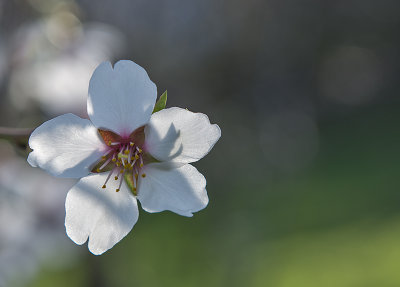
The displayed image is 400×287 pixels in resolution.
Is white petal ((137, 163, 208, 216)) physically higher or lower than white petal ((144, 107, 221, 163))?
lower

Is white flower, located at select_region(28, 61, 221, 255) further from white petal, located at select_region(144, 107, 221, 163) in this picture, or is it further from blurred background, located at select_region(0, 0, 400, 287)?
blurred background, located at select_region(0, 0, 400, 287)

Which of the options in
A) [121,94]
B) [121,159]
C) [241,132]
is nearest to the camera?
[121,94]

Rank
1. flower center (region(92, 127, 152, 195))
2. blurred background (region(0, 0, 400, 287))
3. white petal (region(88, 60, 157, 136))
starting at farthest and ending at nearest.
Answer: blurred background (region(0, 0, 400, 287)) → flower center (region(92, 127, 152, 195)) → white petal (region(88, 60, 157, 136))

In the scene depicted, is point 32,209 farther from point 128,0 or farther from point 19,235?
point 128,0

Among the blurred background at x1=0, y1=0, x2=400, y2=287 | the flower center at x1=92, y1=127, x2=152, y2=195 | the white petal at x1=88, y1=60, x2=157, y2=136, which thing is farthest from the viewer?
the blurred background at x1=0, y1=0, x2=400, y2=287

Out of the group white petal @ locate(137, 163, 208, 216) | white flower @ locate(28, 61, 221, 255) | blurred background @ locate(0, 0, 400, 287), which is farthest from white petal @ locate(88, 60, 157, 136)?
blurred background @ locate(0, 0, 400, 287)

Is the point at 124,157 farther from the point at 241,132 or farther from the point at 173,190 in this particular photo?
the point at 241,132

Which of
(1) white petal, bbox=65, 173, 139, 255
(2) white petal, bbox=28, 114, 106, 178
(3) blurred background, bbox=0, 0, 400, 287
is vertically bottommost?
(3) blurred background, bbox=0, 0, 400, 287

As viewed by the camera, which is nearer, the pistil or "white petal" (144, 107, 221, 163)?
"white petal" (144, 107, 221, 163)

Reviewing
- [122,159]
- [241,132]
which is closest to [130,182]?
[122,159]
